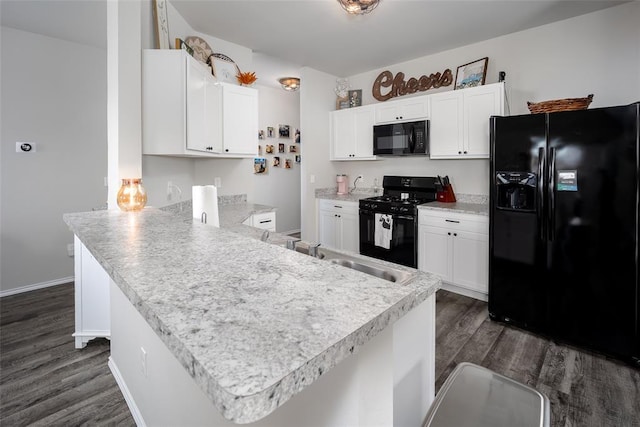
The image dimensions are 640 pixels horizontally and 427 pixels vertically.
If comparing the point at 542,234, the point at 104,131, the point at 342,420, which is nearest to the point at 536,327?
the point at 542,234

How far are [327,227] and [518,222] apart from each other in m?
2.61

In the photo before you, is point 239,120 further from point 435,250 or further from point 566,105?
point 566,105

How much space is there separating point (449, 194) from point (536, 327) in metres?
1.72

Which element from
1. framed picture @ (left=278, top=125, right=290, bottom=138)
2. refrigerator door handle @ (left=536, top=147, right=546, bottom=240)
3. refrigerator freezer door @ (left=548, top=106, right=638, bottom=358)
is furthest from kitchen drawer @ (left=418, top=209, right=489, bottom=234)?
framed picture @ (left=278, top=125, right=290, bottom=138)

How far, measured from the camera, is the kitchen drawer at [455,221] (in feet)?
10.4

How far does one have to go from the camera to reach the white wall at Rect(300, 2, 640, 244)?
2.88 meters

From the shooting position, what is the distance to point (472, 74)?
3619 mm

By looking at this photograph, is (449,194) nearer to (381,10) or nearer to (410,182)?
(410,182)

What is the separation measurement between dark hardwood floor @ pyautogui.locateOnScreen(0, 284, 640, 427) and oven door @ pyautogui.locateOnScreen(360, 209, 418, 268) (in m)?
0.83

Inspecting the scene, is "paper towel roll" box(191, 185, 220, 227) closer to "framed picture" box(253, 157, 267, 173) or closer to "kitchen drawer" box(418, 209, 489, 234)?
"kitchen drawer" box(418, 209, 489, 234)

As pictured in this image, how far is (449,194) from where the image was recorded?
386 centimetres

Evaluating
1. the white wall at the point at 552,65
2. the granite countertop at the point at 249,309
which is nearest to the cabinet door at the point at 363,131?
the white wall at the point at 552,65

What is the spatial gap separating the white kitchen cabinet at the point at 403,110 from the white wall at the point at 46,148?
346cm

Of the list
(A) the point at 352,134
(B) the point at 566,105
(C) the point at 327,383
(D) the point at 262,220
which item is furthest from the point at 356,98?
(C) the point at 327,383
